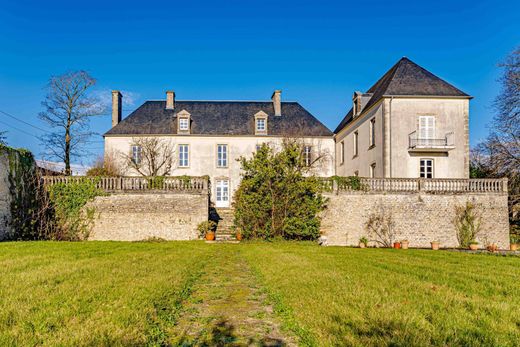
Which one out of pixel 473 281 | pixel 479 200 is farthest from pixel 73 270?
pixel 479 200

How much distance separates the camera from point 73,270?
6195 mm

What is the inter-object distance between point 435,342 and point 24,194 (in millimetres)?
16029

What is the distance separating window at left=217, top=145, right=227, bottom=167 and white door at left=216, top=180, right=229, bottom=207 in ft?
3.96

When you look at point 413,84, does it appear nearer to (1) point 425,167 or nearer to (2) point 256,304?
(1) point 425,167

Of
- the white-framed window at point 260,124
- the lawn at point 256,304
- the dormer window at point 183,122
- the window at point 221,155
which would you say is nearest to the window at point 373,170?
the white-framed window at point 260,124

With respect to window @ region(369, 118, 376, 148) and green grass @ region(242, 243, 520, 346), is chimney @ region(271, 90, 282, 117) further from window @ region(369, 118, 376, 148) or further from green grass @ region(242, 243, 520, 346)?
green grass @ region(242, 243, 520, 346)

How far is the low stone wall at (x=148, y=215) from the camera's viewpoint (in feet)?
→ 56.2

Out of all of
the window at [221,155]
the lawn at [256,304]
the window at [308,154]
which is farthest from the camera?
the window at [308,154]

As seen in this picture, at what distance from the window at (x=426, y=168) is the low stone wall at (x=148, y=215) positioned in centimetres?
1152

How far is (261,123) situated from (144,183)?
11835mm

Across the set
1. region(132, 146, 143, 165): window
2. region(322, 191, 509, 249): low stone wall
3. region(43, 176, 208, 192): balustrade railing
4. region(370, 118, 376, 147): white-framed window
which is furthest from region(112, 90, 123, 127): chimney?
region(322, 191, 509, 249): low stone wall

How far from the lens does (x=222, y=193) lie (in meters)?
27.0

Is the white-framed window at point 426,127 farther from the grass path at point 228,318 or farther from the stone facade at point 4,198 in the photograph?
the stone facade at point 4,198

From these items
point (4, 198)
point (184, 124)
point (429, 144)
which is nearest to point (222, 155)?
point (184, 124)
